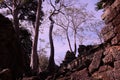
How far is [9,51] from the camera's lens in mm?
19281

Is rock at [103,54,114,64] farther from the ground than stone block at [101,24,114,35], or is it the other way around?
stone block at [101,24,114,35]

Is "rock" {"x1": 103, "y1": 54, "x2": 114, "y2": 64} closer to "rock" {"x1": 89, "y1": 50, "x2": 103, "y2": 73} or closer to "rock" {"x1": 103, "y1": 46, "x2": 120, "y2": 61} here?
"rock" {"x1": 103, "y1": 46, "x2": 120, "y2": 61}

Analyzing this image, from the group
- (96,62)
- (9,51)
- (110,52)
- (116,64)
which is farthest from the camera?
(9,51)

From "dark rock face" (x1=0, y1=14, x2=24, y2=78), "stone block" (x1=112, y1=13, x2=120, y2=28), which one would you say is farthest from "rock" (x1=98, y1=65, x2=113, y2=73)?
"dark rock face" (x1=0, y1=14, x2=24, y2=78)

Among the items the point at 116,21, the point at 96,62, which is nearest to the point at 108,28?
the point at 116,21

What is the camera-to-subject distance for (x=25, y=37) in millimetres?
29391

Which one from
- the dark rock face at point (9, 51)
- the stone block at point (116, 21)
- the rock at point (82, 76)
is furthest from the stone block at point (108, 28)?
the dark rock face at point (9, 51)

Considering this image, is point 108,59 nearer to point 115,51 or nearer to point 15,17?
point 115,51

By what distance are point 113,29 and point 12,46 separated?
11747 millimetres

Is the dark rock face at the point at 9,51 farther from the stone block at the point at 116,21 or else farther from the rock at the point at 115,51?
the stone block at the point at 116,21

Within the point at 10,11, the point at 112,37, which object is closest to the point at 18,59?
the point at 10,11

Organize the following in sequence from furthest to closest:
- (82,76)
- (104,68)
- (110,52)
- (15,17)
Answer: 1. (15,17)
2. (82,76)
3. (104,68)
4. (110,52)

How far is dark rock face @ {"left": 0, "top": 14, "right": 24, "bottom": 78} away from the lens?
18.7 m

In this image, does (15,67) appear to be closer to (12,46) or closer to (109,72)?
(12,46)
